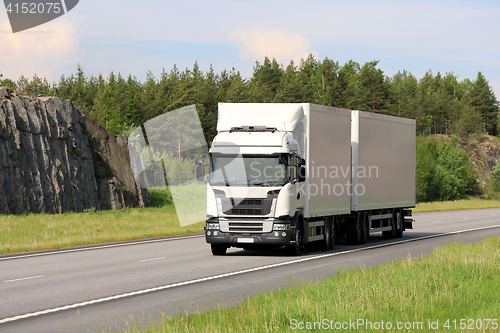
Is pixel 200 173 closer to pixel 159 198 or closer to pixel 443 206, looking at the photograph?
pixel 159 198

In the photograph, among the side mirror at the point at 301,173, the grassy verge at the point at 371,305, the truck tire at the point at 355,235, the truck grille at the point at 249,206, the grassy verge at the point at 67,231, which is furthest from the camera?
the grassy verge at the point at 67,231

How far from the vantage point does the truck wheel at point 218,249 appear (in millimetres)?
18266

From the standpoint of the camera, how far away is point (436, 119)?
155750 millimetres

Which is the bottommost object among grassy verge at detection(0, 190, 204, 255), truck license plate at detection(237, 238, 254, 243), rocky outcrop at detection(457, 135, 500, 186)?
grassy verge at detection(0, 190, 204, 255)

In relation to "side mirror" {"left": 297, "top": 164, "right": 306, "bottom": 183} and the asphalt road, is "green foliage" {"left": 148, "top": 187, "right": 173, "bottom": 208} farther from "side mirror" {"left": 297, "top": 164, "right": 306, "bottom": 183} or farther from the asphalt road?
"side mirror" {"left": 297, "top": 164, "right": 306, "bottom": 183}

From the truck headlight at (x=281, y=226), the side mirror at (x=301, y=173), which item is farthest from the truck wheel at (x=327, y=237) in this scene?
the truck headlight at (x=281, y=226)

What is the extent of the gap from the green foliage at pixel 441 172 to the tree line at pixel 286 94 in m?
9.86

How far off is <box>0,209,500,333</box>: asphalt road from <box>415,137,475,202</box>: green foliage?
9569cm

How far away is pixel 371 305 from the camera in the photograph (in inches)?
326

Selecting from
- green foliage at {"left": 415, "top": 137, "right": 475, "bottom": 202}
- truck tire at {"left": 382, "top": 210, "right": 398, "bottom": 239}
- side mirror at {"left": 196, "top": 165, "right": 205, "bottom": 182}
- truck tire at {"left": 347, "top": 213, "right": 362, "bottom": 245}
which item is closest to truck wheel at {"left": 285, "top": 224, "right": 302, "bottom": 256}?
side mirror at {"left": 196, "top": 165, "right": 205, "bottom": 182}

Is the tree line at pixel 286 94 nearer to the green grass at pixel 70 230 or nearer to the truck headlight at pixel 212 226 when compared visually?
the green grass at pixel 70 230

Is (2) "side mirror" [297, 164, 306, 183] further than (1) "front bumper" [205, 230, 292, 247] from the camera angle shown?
Yes

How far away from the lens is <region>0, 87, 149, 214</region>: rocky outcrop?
3738 cm

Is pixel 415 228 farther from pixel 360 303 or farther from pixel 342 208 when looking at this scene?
pixel 360 303
